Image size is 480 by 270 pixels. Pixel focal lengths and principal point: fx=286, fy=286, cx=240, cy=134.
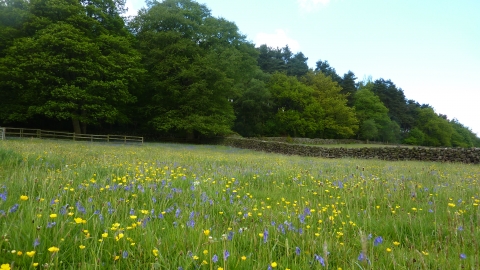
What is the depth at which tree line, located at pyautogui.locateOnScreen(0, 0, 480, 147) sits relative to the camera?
25.9 metres

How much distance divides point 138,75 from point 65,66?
7.83 metres

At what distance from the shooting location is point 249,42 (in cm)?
4709

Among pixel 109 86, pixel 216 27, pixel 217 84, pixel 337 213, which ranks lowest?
pixel 337 213

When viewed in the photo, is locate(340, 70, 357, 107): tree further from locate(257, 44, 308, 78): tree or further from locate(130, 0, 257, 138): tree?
locate(130, 0, 257, 138): tree

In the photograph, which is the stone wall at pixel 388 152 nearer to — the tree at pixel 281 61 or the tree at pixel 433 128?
the tree at pixel 281 61

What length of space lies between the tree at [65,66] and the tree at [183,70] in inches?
173

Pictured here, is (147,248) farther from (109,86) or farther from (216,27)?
(216,27)

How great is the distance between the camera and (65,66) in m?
26.2

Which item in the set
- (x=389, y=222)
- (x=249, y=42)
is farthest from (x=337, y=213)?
(x=249, y=42)

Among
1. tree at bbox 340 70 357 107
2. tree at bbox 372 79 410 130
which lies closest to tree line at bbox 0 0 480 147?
tree at bbox 340 70 357 107

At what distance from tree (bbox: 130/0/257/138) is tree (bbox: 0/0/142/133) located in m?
4.41

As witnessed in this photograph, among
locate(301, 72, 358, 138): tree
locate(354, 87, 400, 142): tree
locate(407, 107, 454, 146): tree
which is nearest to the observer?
locate(301, 72, 358, 138): tree

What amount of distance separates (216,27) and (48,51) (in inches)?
776

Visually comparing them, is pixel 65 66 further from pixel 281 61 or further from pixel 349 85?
pixel 349 85
